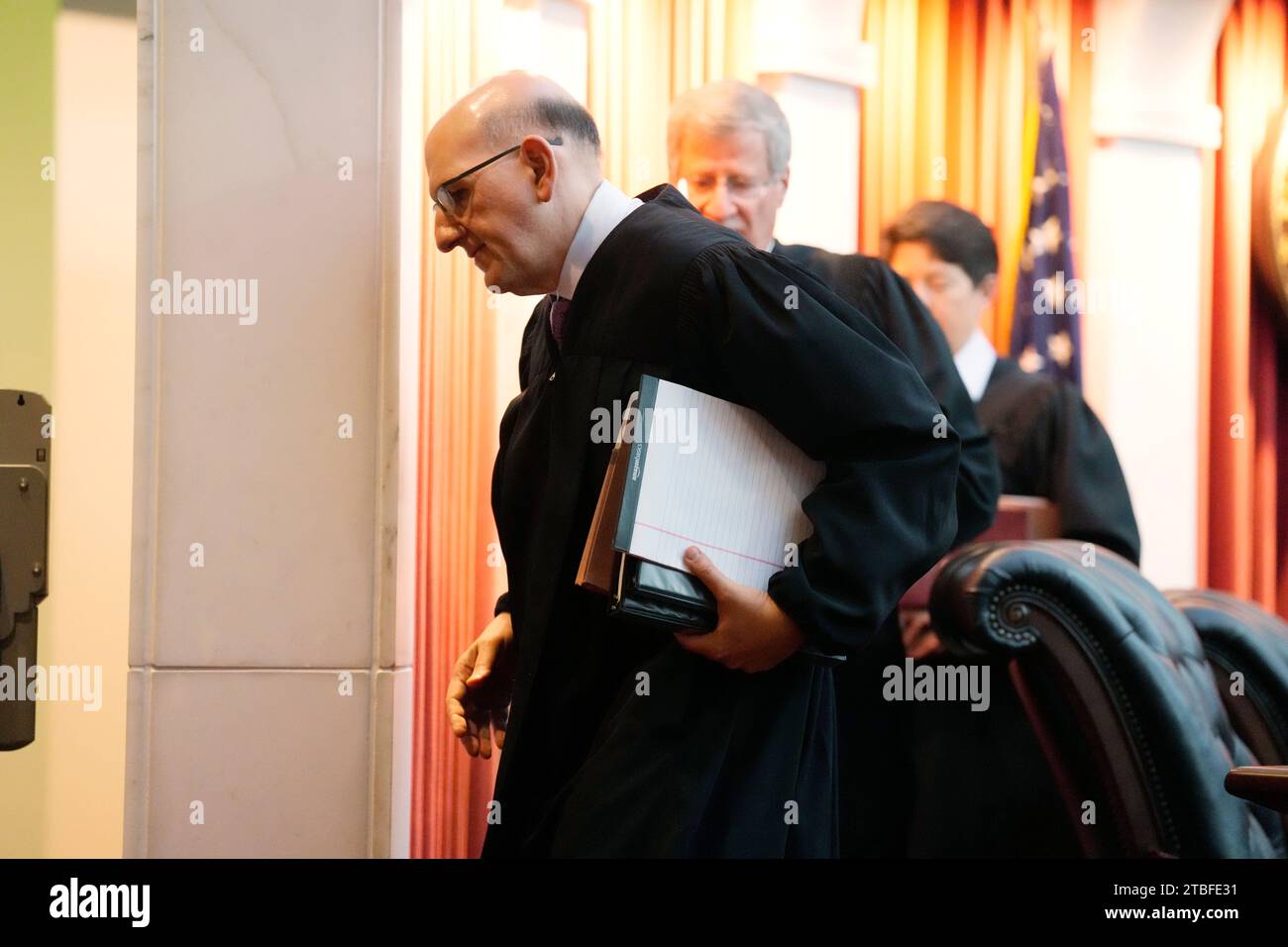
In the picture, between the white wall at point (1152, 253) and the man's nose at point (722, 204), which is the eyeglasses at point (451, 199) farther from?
the white wall at point (1152, 253)

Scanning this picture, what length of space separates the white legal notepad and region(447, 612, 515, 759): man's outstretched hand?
1.89 ft

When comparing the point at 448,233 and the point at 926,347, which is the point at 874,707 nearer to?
the point at 926,347

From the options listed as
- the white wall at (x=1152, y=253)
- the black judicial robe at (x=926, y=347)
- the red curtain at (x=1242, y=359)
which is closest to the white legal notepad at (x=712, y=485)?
the black judicial robe at (x=926, y=347)

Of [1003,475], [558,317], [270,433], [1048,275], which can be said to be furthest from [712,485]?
[1048,275]

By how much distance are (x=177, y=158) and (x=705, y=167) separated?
3.55 feet

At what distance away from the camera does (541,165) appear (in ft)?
6.44

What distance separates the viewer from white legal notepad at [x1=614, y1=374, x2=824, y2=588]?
5.65 feet

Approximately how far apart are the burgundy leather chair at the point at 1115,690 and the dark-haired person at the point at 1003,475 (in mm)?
772

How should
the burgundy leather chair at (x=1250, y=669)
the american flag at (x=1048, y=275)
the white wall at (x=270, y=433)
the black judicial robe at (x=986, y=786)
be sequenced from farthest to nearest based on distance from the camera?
the american flag at (x=1048, y=275)
the black judicial robe at (x=986, y=786)
the burgundy leather chair at (x=1250, y=669)
the white wall at (x=270, y=433)

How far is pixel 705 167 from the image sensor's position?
9.65ft

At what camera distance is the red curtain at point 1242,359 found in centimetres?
381

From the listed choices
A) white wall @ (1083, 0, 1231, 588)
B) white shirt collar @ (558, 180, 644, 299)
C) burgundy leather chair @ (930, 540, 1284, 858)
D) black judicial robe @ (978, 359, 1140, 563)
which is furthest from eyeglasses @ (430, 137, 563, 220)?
white wall @ (1083, 0, 1231, 588)

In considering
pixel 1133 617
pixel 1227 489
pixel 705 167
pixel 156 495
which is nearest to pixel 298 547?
pixel 156 495

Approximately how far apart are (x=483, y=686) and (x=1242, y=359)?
2586 millimetres
